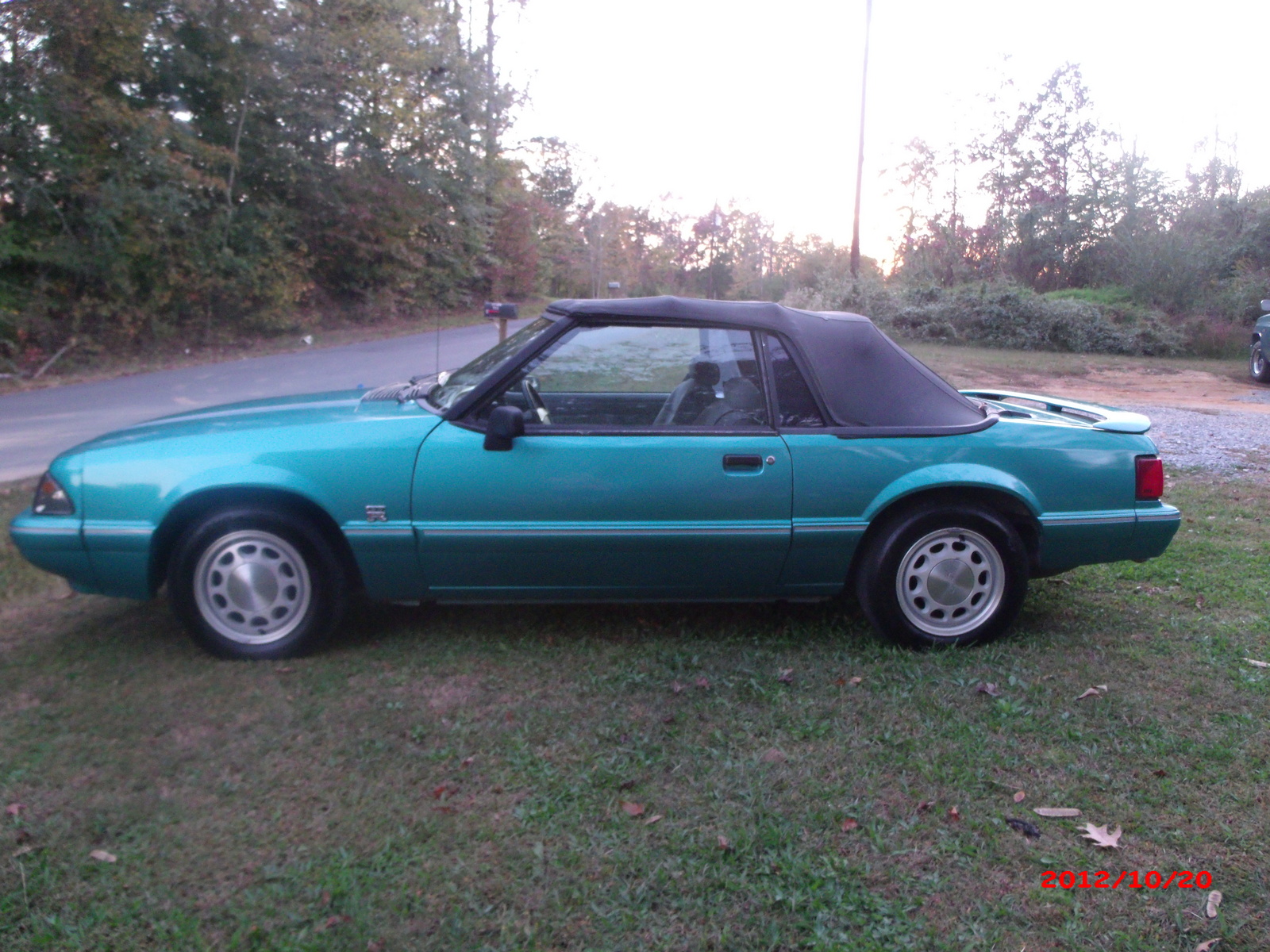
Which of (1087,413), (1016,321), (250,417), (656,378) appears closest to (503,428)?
(656,378)

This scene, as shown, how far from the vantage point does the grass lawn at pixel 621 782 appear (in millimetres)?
2521

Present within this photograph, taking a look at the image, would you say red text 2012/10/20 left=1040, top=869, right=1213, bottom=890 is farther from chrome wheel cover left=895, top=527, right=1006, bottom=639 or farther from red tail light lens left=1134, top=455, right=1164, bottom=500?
red tail light lens left=1134, top=455, right=1164, bottom=500

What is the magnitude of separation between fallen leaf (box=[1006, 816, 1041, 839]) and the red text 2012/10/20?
0.17 meters

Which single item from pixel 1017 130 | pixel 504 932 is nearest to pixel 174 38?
pixel 504 932

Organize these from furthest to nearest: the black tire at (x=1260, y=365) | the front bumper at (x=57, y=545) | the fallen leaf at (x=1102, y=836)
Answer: the black tire at (x=1260, y=365), the front bumper at (x=57, y=545), the fallen leaf at (x=1102, y=836)

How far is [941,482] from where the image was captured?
4.15 m

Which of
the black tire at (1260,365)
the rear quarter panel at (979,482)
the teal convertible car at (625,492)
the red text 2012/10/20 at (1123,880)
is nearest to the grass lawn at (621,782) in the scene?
the red text 2012/10/20 at (1123,880)

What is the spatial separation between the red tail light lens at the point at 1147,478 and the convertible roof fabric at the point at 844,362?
27.9 inches

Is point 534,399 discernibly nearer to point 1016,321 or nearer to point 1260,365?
point 1260,365

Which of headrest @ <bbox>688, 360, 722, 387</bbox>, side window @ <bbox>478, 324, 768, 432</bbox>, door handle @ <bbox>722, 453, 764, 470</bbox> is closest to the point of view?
door handle @ <bbox>722, 453, 764, 470</bbox>

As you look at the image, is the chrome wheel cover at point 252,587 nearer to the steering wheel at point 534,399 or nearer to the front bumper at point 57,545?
the front bumper at point 57,545

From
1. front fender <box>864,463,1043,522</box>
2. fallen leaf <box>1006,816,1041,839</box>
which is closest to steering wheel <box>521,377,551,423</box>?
front fender <box>864,463,1043,522</box>

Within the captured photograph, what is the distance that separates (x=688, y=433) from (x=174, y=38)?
1838 cm

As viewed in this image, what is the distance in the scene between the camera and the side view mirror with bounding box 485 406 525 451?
392cm
